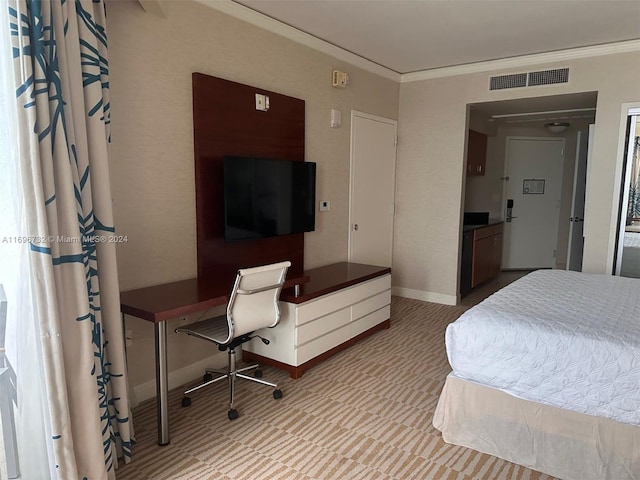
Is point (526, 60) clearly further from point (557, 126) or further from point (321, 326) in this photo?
point (321, 326)

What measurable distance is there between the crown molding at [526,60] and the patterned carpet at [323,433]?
311cm

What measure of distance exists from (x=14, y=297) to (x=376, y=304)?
2.93m

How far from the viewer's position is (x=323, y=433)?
2584 mm

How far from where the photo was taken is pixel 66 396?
73.4 inches

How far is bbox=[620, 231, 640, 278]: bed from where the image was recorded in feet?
13.9

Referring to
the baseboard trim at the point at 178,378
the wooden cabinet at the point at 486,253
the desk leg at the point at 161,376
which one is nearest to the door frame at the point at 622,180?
the wooden cabinet at the point at 486,253

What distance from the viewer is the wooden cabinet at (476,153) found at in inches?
227

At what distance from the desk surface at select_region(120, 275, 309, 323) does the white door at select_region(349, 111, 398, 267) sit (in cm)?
195

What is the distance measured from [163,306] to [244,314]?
485 millimetres

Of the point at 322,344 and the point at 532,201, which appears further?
the point at 532,201

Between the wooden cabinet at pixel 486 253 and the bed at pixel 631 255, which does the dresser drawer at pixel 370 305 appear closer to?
the wooden cabinet at pixel 486 253

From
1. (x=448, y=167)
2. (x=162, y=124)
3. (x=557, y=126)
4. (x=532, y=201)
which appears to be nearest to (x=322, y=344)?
(x=162, y=124)

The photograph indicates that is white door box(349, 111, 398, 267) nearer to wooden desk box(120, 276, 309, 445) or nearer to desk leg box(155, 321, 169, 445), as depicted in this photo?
wooden desk box(120, 276, 309, 445)

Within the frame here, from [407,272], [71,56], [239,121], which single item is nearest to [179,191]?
[239,121]
